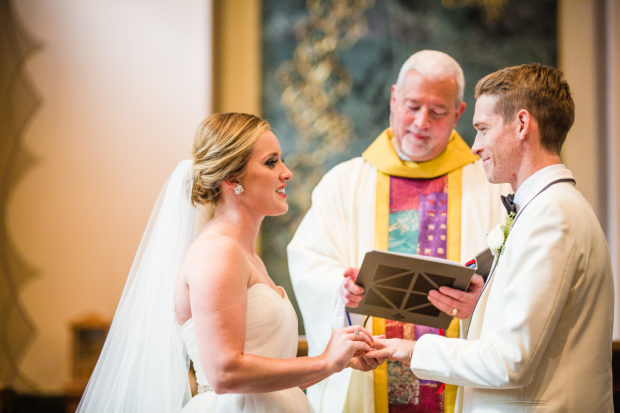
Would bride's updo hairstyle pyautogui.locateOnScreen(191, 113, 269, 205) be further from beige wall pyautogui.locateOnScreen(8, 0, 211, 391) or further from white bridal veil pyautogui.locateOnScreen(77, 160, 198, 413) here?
beige wall pyautogui.locateOnScreen(8, 0, 211, 391)

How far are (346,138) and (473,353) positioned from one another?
320 centimetres

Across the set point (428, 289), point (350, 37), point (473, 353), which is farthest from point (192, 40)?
point (473, 353)

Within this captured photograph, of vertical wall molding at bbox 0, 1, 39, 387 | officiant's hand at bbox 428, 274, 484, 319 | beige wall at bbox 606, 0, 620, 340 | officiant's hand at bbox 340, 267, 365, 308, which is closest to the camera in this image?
officiant's hand at bbox 428, 274, 484, 319

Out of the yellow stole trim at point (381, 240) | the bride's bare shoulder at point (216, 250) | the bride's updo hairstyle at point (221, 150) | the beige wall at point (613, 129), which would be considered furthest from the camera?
the beige wall at point (613, 129)

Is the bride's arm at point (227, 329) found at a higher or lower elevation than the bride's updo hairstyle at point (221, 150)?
lower

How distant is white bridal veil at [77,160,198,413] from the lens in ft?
7.98

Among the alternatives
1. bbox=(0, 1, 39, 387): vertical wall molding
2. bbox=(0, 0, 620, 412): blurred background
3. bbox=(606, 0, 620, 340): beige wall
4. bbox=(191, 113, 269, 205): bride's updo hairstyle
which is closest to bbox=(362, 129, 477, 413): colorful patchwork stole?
bbox=(191, 113, 269, 205): bride's updo hairstyle

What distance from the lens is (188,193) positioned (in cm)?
253

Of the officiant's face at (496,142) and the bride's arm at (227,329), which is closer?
the bride's arm at (227,329)

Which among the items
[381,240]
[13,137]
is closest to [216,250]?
[381,240]

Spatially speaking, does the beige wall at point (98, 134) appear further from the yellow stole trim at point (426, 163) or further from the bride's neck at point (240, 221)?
the bride's neck at point (240, 221)

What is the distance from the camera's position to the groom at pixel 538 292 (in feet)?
6.40

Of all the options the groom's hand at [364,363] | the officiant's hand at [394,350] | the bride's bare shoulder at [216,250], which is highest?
the bride's bare shoulder at [216,250]

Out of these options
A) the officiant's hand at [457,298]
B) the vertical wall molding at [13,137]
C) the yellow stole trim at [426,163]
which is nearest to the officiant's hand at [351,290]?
the officiant's hand at [457,298]
